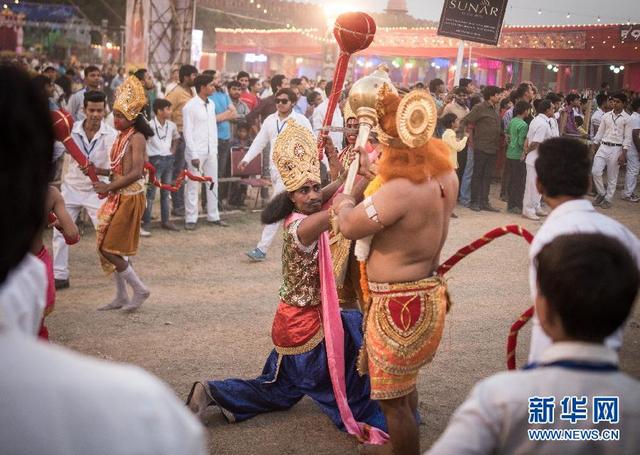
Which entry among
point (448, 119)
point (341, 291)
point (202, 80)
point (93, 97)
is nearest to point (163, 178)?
point (202, 80)

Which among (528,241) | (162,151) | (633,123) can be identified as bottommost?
(162,151)

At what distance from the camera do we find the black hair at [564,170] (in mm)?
3043

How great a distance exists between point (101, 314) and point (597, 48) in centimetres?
2080

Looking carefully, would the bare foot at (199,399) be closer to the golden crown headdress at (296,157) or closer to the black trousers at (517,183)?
the golden crown headdress at (296,157)

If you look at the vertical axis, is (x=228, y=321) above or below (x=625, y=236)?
below

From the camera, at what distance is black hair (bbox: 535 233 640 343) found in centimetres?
167

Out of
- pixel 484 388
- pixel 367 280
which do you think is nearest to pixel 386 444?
pixel 367 280

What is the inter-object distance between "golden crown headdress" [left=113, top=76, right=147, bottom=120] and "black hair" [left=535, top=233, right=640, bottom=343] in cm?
498

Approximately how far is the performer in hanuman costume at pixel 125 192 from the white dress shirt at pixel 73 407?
5142mm

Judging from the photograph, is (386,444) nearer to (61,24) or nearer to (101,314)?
(101,314)

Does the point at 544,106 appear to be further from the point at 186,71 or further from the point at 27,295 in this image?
the point at 27,295

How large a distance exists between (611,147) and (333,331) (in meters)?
11.0

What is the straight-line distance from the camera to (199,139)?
31.8 ft

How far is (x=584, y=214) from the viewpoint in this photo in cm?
294
